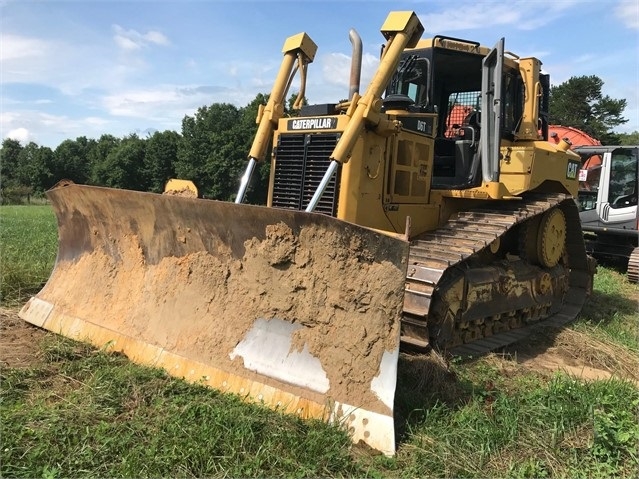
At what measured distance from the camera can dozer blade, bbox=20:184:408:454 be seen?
3.51 meters

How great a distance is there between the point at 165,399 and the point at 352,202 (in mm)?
2367

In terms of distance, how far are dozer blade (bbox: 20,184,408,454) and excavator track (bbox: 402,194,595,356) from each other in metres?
0.90

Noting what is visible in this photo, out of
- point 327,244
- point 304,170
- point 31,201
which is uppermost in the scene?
point 304,170

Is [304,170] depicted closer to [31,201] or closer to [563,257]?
[563,257]

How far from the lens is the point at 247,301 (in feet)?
13.4

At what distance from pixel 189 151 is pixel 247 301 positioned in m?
43.5

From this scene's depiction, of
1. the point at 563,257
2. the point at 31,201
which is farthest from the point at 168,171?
the point at 563,257

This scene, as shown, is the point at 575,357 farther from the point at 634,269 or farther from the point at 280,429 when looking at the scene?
the point at 634,269

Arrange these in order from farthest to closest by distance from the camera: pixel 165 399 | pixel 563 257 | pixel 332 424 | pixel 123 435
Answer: pixel 563 257 < pixel 165 399 < pixel 332 424 < pixel 123 435

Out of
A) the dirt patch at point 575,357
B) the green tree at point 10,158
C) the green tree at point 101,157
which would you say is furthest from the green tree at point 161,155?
the dirt patch at point 575,357

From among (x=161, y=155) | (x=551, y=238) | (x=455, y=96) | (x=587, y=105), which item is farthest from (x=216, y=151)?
(x=551, y=238)

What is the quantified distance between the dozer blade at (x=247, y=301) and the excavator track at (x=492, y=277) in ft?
2.94

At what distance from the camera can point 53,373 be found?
406 cm

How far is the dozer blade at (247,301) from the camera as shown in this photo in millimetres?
3512
